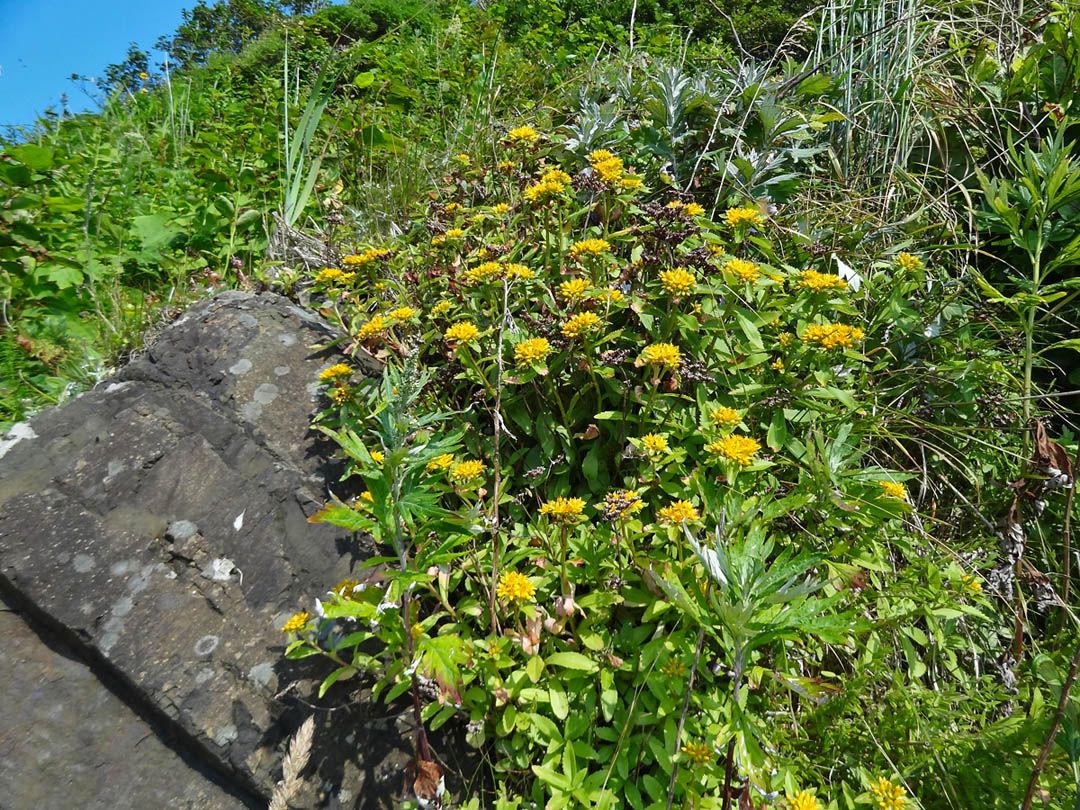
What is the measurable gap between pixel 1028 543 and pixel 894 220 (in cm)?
159

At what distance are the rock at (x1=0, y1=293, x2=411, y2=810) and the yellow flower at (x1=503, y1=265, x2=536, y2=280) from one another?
92 cm

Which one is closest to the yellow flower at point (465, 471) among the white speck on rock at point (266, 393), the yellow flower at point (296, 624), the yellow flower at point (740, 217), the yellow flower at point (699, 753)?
the yellow flower at point (296, 624)

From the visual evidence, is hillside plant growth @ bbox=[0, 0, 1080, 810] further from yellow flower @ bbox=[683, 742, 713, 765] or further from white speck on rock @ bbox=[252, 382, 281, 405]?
white speck on rock @ bbox=[252, 382, 281, 405]

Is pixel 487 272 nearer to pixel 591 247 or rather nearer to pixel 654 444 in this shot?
pixel 591 247

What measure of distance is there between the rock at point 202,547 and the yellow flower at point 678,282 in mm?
1365

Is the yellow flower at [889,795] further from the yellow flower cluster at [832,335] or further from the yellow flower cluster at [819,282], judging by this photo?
the yellow flower cluster at [819,282]

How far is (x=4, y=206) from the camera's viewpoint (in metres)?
3.14

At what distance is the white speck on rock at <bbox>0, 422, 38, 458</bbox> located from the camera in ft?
7.51

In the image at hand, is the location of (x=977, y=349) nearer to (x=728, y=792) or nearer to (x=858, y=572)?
(x=858, y=572)

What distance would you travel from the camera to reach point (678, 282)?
1963 millimetres

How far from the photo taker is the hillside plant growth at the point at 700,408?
5.08ft

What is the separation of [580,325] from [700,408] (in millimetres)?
482

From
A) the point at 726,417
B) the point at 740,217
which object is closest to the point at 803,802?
the point at 726,417

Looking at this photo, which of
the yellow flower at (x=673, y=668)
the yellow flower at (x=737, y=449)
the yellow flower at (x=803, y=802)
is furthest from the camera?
the yellow flower at (x=737, y=449)
